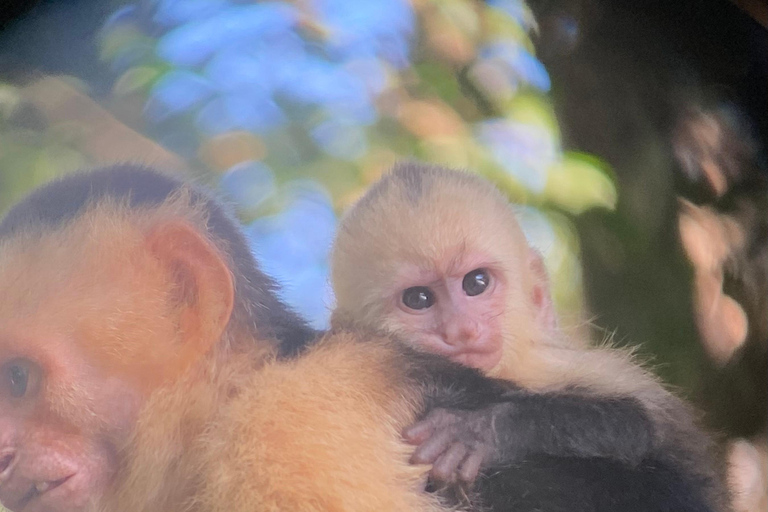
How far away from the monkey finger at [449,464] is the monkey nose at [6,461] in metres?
0.47

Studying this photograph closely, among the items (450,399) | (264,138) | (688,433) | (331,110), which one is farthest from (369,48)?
(688,433)

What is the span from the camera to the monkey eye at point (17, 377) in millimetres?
667

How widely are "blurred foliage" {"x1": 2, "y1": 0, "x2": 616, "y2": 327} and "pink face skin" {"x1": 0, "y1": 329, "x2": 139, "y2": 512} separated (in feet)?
0.76

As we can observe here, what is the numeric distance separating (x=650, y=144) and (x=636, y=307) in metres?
0.36

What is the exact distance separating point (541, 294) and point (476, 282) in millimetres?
117

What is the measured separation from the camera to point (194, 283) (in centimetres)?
74

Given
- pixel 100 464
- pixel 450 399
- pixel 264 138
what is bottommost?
pixel 100 464

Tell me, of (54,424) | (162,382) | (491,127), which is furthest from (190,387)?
(491,127)

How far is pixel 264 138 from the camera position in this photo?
0.86 meters

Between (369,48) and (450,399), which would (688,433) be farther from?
(369,48)

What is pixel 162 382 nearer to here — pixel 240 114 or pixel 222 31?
pixel 240 114

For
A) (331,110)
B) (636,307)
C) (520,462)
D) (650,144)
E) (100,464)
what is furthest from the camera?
(650,144)

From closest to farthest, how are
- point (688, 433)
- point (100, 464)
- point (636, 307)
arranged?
point (100, 464)
point (688, 433)
point (636, 307)

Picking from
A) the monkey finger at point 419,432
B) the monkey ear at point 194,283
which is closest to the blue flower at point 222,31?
the monkey ear at point 194,283
